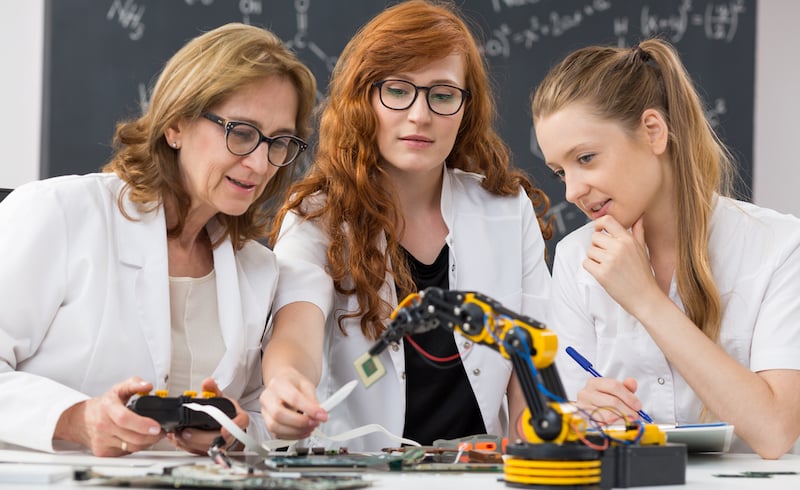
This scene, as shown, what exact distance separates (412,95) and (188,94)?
515 mm

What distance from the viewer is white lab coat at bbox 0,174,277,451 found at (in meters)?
1.61

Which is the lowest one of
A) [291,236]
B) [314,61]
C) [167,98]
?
[291,236]

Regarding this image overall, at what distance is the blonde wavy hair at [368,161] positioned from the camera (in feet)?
6.72

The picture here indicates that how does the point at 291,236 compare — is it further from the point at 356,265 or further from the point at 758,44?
the point at 758,44

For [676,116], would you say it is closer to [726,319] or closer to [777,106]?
[726,319]

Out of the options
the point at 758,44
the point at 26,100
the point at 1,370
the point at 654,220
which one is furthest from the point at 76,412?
the point at 758,44

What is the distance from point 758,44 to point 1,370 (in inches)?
131

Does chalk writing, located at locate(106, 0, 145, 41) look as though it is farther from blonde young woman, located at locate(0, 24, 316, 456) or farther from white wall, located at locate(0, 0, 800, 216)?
white wall, located at locate(0, 0, 800, 216)

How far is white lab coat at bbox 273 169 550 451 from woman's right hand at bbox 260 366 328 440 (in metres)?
0.45

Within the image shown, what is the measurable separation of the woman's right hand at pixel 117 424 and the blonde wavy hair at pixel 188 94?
1.70ft

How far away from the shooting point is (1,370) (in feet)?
5.14

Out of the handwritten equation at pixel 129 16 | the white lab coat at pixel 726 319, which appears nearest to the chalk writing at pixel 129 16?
the handwritten equation at pixel 129 16

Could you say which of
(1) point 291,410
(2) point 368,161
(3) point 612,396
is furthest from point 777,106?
(1) point 291,410

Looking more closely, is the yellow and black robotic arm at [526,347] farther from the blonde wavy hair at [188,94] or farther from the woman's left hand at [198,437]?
the blonde wavy hair at [188,94]
